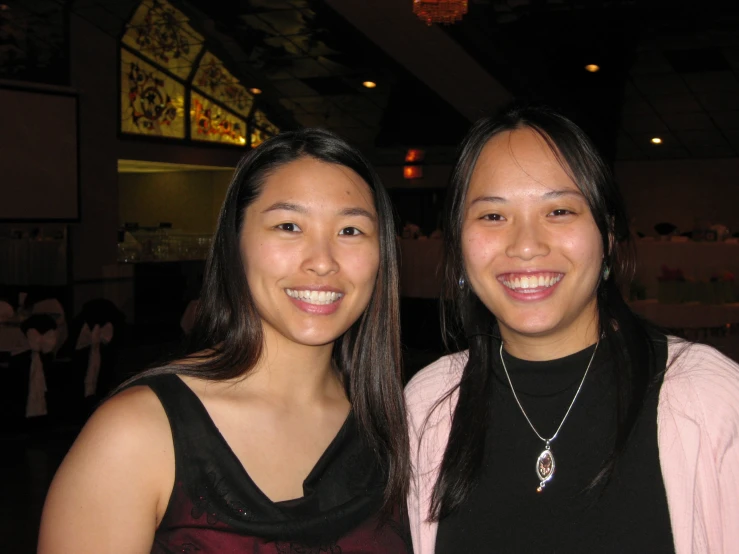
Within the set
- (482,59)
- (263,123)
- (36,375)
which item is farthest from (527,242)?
(263,123)

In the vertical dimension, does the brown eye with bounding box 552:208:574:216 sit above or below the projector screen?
below

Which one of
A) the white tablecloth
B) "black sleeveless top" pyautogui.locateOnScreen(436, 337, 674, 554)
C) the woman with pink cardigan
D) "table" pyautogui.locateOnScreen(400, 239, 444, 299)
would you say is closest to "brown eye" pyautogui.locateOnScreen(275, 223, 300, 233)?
the woman with pink cardigan

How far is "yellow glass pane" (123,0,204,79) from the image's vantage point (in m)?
10.7

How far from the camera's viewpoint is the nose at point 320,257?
1602 millimetres

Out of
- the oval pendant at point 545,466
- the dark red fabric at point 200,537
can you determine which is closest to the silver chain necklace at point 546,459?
the oval pendant at point 545,466

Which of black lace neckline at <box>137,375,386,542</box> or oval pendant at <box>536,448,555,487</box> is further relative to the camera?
oval pendant at <box>536,448,555,487</box>

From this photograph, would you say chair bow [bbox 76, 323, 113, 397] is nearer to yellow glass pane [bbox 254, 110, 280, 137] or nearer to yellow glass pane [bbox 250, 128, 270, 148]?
yellow glass pane [bbox 254, 110, 280, 137]

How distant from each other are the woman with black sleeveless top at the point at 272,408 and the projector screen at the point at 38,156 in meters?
9.85

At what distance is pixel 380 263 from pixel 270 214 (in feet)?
1.09

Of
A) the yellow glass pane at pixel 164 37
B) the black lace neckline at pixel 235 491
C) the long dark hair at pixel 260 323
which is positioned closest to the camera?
the black lace neckline at pixel 235 491

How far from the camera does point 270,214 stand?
5.34 feet

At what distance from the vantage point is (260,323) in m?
1.73

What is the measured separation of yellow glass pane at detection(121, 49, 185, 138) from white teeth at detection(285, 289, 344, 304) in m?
11.5

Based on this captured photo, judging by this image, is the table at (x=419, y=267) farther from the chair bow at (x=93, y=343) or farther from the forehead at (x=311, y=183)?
the forehead at (x=311, y=183)
